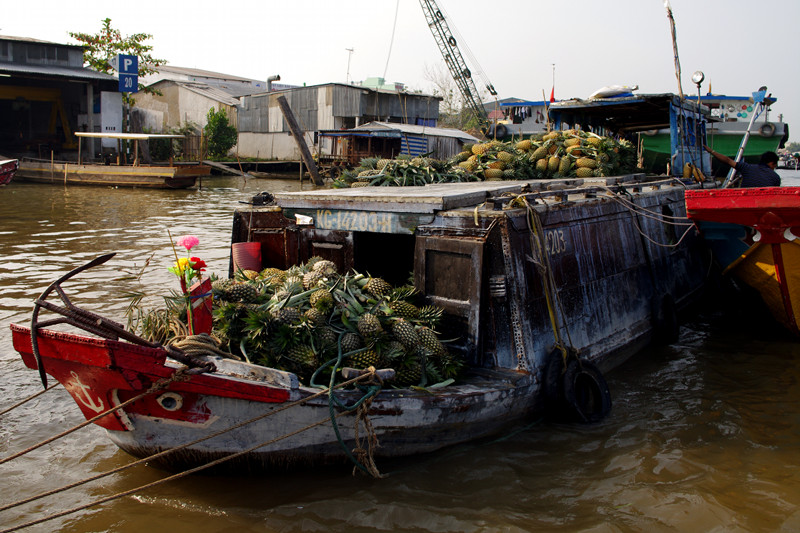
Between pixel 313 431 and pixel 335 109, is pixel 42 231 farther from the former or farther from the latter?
pixel 335 109

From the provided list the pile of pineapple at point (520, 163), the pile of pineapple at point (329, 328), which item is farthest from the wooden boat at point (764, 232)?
the pile of pineapple at point (329, 328)

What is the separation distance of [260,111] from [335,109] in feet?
18.3

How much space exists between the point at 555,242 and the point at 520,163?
3.24 meters

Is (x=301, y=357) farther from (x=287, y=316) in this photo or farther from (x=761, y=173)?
(x=761, y=173)

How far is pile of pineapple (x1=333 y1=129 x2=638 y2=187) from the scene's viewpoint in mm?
7410

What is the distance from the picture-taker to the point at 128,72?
2852 cm

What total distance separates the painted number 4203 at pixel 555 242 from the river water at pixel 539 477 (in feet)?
4.72

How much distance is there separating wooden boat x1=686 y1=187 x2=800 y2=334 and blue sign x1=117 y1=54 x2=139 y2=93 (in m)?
27.8

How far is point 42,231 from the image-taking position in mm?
13516

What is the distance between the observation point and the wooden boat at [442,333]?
134 inches

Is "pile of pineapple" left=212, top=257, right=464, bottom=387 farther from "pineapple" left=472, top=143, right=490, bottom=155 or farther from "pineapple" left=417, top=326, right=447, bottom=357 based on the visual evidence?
"pineapple" left=472, top=143, right=490, bottom=155

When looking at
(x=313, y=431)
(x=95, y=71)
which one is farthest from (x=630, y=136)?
(x=95, y=71)

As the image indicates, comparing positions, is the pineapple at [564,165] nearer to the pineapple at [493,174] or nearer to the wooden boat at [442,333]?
the pineapple at [493,174]

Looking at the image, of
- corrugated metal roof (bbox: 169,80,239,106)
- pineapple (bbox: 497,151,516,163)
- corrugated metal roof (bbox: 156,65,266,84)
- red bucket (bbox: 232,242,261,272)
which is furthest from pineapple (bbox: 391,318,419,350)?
corrugated metal roof (bbox: 156,65,266,84)
